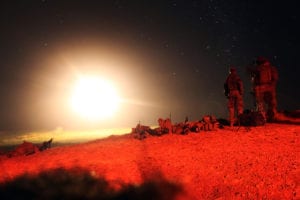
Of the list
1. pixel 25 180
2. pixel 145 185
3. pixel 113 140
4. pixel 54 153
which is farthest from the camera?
pixel 113 140

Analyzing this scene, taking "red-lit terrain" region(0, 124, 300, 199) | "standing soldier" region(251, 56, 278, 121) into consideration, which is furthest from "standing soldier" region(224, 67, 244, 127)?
"standing soldier" region(251, 56, 278, 121)

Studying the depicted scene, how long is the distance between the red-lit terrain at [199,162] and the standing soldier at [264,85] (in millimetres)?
1971

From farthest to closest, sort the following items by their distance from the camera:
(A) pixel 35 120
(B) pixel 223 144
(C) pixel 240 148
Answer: (A) pixel 35 120
(B) pixel 223 144
(C) pixel 240 148

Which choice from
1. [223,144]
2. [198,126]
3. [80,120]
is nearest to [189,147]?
[223,144]

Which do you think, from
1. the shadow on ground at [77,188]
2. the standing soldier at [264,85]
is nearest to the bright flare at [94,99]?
the standing soldier at [264,85]

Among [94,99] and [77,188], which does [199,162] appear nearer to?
[77,188]

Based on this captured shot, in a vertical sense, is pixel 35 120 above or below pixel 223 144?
above

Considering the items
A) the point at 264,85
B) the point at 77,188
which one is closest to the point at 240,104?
the point at 264,85

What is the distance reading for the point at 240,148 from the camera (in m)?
11.4

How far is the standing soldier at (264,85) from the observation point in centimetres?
1595

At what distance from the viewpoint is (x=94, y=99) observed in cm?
4603

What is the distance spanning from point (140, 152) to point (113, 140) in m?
2.96

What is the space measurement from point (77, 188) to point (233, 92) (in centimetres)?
894

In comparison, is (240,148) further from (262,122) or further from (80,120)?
(80,120)
